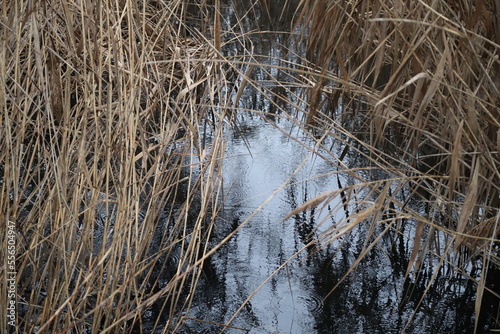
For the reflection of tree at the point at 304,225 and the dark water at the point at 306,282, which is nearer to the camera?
the dark water at the point at 306,282

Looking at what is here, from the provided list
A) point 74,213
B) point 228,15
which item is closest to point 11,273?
point 74,213

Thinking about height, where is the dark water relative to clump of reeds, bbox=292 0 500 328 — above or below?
below

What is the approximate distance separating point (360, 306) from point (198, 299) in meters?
0.45

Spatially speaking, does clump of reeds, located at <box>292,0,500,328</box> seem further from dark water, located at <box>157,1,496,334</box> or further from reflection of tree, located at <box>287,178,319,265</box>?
reflection of tree, located at <box>287,178,319,265</box>

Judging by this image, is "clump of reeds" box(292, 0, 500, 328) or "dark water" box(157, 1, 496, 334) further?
"dark water" box(157, 1, 496, 334)

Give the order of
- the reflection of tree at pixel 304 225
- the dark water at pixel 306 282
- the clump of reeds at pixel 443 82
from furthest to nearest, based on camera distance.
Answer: the reflection of tree at pixel 304 225, the dark water at pixel 306 282, the clump of reeds at pixel 443 82

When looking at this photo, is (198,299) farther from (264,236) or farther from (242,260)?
(264,236)

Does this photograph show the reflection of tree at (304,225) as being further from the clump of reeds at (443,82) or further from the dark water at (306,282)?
the clump of reeds at (443,82)

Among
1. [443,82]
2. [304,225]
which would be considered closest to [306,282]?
[304,225]

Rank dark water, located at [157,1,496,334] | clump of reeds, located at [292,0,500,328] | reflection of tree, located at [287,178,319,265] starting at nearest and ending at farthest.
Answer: clump of reeds, located at [292,0,500,328], dark water, located at [157,1,496,334], reflection of tree, located at [287,178,319,265]

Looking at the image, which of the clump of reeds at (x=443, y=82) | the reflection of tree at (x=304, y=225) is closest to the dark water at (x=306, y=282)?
the reflection of tree at (x=304, y=225)

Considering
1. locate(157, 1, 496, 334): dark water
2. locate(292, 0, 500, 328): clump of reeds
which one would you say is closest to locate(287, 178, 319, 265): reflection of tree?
locate(157, 1, 496, 334): dark water

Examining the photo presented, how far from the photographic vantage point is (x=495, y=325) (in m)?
1.86

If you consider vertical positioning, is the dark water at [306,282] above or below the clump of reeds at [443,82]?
below
